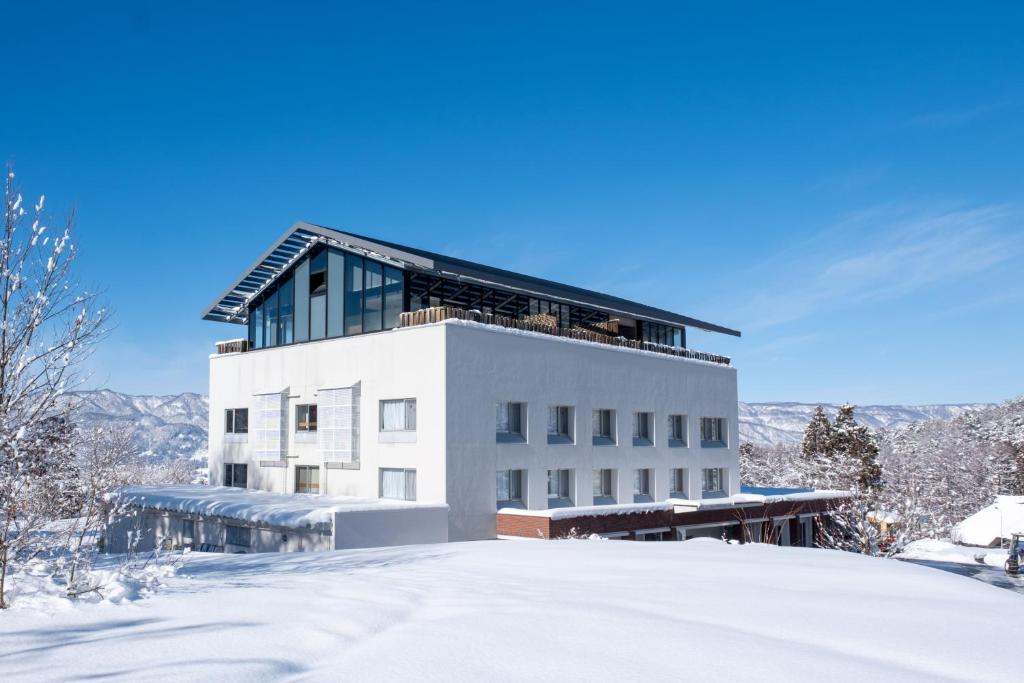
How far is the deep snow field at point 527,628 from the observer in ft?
17.9

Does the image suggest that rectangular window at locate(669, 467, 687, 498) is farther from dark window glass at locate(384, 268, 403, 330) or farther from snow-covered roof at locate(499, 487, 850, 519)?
dark window glass at locate(384, 268, 403, 330)

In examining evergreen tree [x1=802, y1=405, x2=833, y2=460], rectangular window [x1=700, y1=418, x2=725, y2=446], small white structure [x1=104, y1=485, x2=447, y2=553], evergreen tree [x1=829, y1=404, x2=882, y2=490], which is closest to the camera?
small white structure [x1=104, y1=485, x2=447, y2=553]

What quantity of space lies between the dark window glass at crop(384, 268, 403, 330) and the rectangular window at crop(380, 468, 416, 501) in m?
5.04

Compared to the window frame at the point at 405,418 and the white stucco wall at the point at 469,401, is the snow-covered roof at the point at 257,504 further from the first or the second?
the window frame at the point at 405,418

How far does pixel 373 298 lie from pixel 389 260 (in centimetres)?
164

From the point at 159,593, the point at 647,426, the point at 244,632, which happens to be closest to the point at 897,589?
the point at 244,632

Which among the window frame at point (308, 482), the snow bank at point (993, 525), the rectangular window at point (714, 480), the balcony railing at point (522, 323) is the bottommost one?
the snow bank at point (993, 525)

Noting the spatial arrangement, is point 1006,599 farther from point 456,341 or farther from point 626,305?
point 626,305

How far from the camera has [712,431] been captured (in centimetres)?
3625

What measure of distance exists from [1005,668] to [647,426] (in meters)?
26.8

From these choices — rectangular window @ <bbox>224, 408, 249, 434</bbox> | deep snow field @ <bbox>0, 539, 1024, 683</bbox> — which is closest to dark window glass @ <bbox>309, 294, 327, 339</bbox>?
rectangular window @ <bbox>224, 408, 249, 434</bbox>

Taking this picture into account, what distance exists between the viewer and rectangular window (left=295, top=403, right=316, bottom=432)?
2894cm

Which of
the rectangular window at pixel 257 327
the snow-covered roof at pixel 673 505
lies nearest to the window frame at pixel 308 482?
the rectangular window at pixel 257 327

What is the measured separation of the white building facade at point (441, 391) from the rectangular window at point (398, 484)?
0.05 m
